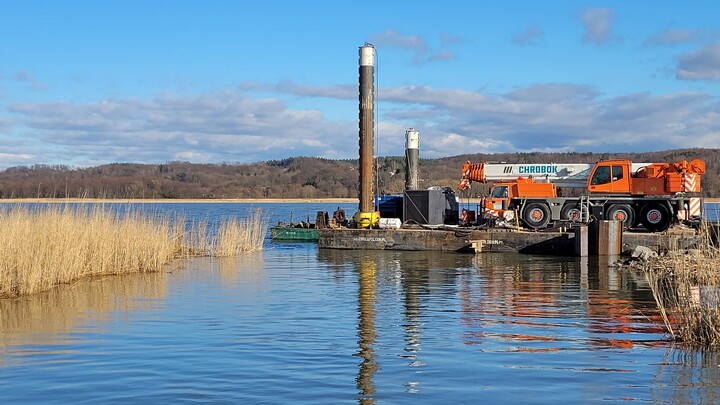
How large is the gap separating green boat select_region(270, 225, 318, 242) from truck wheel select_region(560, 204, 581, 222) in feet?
39.7

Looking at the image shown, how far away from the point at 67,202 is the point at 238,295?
19.3ft

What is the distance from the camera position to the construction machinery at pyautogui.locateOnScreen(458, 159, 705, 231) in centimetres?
3198

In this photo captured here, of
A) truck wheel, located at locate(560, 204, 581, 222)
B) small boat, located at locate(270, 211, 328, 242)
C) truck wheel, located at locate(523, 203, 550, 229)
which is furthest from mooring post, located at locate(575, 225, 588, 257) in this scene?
small boat, located at locate(270, 211, 328, 242)

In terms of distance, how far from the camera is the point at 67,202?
2184 centimetres

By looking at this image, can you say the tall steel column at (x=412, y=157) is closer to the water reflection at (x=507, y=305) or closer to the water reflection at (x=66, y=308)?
the water reflection at (x=507, y=305)

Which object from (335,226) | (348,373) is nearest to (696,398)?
(348,373)

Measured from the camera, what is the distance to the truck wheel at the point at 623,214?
32.5 m

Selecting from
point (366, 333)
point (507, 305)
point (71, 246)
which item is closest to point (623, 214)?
point (507, 305)

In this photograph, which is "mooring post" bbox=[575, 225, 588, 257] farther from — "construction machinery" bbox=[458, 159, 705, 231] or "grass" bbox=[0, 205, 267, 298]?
"grass" bbox=[0, 205, 267, 298]

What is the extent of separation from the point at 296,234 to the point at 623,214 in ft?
50.8

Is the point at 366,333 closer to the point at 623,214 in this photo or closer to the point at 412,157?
the point at 623,214

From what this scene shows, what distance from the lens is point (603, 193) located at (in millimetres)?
33438

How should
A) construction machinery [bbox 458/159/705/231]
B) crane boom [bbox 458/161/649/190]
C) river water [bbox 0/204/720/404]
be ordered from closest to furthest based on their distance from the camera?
river water [bbox 0/204/720/404]
construction machinery [bbox 458/159/705/231]
crane boom [bbox 458/161/649/190]

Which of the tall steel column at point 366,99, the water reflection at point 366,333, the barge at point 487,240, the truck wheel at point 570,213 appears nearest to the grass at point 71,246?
the water reflection at point 366,333
